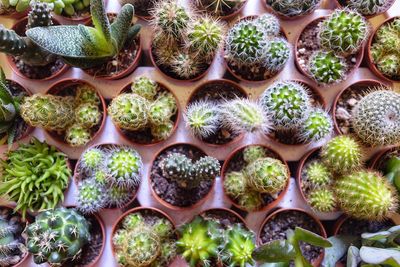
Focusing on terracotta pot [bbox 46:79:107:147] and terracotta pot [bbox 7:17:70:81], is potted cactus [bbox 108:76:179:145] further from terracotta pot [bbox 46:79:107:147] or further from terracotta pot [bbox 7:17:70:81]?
terracotta pot [bbox 7:17:70:81]

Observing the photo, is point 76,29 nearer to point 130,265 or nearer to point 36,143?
point 36,143

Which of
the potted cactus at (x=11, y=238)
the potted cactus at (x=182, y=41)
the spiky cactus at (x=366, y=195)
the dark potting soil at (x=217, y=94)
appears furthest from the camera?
the dark potting soil at (x=217, y=94)

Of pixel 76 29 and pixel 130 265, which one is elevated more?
pixel 76 29

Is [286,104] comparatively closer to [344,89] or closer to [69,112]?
[344,89]

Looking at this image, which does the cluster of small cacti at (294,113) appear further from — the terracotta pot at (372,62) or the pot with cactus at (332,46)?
the terracotta pot at (372,62)

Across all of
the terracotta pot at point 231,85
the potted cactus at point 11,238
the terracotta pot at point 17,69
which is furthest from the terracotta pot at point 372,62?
the potted cactus at point 11,238

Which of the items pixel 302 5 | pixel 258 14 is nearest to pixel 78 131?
→ pixel 258 14

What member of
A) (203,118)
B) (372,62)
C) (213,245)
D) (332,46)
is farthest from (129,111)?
(372,62)
